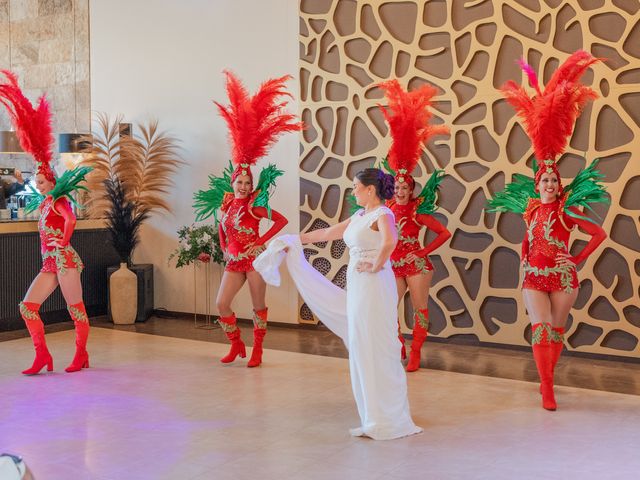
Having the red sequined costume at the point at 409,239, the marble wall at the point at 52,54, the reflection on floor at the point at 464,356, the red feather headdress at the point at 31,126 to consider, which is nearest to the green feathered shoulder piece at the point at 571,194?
the red sequined costume at the point at 409,239

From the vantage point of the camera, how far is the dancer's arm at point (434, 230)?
6.92 meters

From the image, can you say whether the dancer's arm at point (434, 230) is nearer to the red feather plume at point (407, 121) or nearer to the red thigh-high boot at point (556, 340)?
the red feather plume at point (407, 121)

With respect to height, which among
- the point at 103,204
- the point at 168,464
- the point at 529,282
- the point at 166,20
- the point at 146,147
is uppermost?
the point at 166,20

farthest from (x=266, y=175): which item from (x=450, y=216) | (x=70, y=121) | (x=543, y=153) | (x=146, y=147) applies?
(x=70, y=121)

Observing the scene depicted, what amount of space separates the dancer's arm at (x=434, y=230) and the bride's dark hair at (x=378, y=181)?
179cm

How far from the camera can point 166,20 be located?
32.4ft

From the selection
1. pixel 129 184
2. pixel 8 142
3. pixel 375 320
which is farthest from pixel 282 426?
pixel 8 142

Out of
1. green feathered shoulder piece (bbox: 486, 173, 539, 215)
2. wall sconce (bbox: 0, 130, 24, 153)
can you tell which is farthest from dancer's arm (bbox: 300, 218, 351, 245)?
wall sconce (bbox: 0, 130, 24, 153)

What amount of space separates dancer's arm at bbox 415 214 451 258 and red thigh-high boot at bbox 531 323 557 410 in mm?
1346

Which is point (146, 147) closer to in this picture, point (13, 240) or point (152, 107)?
point (152, 107)

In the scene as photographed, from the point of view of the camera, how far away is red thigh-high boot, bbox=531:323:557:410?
225 inches

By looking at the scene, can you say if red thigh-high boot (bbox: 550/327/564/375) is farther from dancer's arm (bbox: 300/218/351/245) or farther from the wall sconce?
the wall sconce

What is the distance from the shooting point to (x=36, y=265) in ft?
29.7

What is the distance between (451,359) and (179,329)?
3.30m
